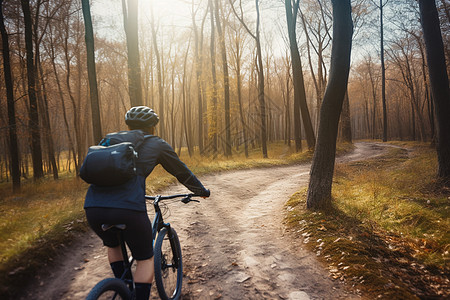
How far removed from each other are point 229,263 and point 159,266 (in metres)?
1.85

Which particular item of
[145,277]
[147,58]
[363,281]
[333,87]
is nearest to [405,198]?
[333,87]

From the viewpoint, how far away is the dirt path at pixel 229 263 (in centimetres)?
322

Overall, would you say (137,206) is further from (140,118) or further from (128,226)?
(140,118)

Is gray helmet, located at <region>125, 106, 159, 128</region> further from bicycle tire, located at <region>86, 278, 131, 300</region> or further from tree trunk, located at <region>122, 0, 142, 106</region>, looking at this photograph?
tree trunk, located at <region>122, 0, 142, 106</region>

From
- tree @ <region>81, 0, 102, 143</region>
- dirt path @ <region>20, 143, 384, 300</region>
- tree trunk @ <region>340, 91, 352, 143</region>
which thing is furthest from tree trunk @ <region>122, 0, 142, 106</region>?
tree trunk @ <region>340, 91, 352, 143</region>

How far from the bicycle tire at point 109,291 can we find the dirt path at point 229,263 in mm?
1467

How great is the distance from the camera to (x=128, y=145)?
196cm

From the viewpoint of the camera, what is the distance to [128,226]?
6.36 feet

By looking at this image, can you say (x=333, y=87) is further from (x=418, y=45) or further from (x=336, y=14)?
(x=418, y=45)

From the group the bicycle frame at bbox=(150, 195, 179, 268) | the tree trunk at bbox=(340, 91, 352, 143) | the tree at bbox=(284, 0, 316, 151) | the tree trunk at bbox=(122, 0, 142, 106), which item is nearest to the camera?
the bicycle frame at bbox=(150, 195, 179, 268)

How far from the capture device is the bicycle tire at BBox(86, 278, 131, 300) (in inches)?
67.1

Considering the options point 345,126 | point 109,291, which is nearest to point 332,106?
point 109,291

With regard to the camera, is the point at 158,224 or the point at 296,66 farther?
the point at 296,66

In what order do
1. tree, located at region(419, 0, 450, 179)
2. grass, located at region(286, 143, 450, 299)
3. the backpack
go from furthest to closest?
tree, located at region(419, 0, 450, 179)
grass, located at region(286, 143, 450, 299)
the backpack
